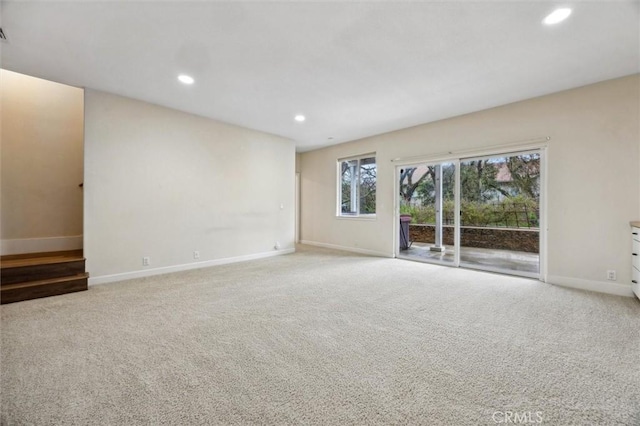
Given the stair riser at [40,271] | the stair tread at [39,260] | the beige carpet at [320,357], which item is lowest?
the beige carpet at [320,357]

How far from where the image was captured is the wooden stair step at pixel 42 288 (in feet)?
9.44

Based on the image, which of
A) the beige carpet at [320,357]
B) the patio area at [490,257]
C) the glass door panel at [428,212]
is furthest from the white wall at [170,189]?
the patio area at [490,257]

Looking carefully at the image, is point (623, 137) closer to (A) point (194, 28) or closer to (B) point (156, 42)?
(A) point (194, 28)

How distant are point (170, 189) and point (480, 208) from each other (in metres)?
5.29

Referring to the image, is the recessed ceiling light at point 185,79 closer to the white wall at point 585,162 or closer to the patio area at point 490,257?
the white wall at point 585,162

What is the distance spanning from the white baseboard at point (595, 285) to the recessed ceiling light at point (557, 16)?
3.21 m

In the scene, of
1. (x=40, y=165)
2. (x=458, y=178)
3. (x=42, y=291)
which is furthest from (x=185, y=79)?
(x=458, y=178)

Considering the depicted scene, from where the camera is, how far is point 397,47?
8.44ft

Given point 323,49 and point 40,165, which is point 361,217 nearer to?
point 323,49

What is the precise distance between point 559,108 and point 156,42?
504 cm

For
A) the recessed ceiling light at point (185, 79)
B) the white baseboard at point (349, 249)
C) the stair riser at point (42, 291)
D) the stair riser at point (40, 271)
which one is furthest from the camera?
the white baseboard at point (349, 249)

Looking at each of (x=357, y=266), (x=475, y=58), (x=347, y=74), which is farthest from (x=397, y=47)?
(x=357, y=266)

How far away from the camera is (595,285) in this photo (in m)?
3.38

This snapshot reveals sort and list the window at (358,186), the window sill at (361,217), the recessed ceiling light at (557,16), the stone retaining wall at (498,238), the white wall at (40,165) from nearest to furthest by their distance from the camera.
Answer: the recessed ceiling light at (557,16) → the white wall at (40,165) → the stone retaining wall at (498,238) → the window sill at (361,217) → the window at (358,186)
